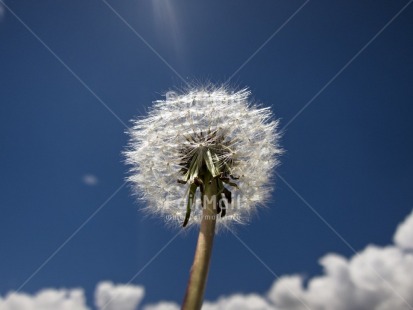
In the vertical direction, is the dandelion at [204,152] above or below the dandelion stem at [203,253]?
above

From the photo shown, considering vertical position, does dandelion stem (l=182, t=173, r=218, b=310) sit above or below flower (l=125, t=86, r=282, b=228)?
below

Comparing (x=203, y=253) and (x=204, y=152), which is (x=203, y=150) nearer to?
(x=204, y=152)

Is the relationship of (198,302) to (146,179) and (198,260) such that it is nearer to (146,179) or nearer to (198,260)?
(198,260)

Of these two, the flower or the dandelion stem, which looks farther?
the flower

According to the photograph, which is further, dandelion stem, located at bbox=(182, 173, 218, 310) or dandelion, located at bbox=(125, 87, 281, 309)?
dandelion, located at bbox=(125, 87, 281, 309)

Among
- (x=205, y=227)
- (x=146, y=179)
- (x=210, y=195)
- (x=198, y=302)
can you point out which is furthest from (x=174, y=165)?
(x=198, y=302)

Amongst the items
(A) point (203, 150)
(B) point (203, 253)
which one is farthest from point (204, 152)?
(B) point (203, 253)
